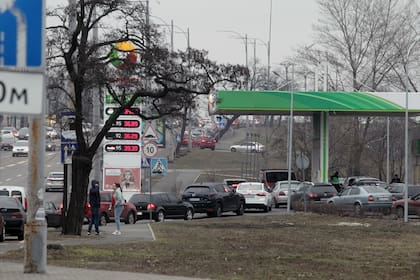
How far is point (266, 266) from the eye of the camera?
61.3 ft

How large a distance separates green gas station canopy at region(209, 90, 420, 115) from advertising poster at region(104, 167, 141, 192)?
5506 mm

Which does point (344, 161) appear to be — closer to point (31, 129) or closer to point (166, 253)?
point (166, 253)

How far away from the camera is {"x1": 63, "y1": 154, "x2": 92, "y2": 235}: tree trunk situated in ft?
87.1

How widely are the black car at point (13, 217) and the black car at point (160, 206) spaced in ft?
34.3

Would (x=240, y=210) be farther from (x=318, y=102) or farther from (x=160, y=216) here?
(x=318, y=102)

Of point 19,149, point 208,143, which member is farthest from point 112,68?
point 208,143

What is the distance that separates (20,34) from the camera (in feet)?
27.9

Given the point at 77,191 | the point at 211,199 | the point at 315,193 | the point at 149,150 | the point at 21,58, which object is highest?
the point at 21,58

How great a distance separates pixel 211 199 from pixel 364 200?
694 centimetres

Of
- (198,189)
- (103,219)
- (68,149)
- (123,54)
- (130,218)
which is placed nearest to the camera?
(123,54)

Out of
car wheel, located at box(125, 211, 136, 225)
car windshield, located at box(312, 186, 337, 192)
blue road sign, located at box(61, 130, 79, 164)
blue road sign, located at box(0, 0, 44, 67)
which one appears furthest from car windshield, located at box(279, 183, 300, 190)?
blue road sign, located at box(0, 0, 44, 67)

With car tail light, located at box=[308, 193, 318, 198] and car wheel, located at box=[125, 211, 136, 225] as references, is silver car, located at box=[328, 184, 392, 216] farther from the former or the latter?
car wheel, located at box=[125, 211, 136, 225]

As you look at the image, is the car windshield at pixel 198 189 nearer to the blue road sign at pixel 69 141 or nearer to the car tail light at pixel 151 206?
the car tail light at pixel 151 206

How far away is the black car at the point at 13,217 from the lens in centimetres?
2881
